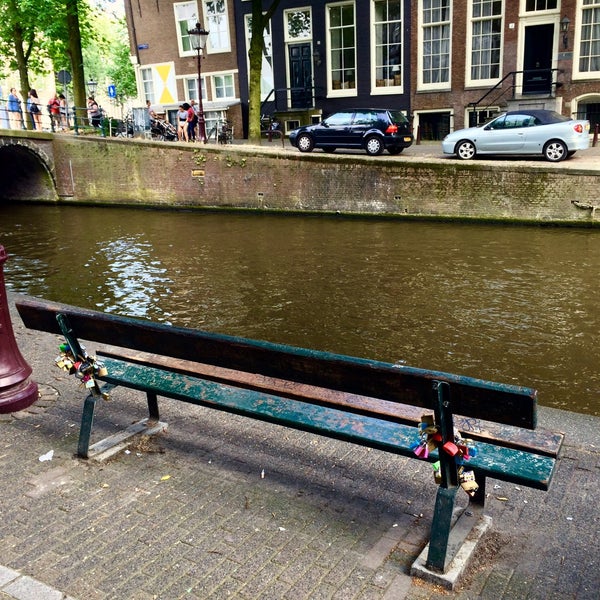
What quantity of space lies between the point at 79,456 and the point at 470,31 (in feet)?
67.2

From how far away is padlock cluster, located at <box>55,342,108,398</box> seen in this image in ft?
12.5

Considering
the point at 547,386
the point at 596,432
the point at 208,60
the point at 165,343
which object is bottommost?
the point at 547,386

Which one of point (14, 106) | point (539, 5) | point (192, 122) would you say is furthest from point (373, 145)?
point (14, 106)

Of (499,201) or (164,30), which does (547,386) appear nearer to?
(499,201)

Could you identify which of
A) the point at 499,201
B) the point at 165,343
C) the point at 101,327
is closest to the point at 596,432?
the point at 165,343

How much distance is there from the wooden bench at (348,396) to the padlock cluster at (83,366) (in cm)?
6

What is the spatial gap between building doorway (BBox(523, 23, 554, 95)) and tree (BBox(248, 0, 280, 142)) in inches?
310

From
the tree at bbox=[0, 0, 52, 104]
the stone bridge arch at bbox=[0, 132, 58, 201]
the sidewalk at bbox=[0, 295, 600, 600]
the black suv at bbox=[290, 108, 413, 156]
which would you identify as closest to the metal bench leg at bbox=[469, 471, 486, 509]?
the sidewalk at bbox=[0, 295, 600, 600]

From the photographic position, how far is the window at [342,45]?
22.9 m

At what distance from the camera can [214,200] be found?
1908cm

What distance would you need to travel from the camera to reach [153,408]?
419 centimetres

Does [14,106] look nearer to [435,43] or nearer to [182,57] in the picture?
[182,57]

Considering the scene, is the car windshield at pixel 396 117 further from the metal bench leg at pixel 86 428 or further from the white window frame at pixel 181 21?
the metal bench leg at pixel 86 428

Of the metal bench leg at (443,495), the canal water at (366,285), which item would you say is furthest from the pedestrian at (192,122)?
the metal bench leg at (443,495)
